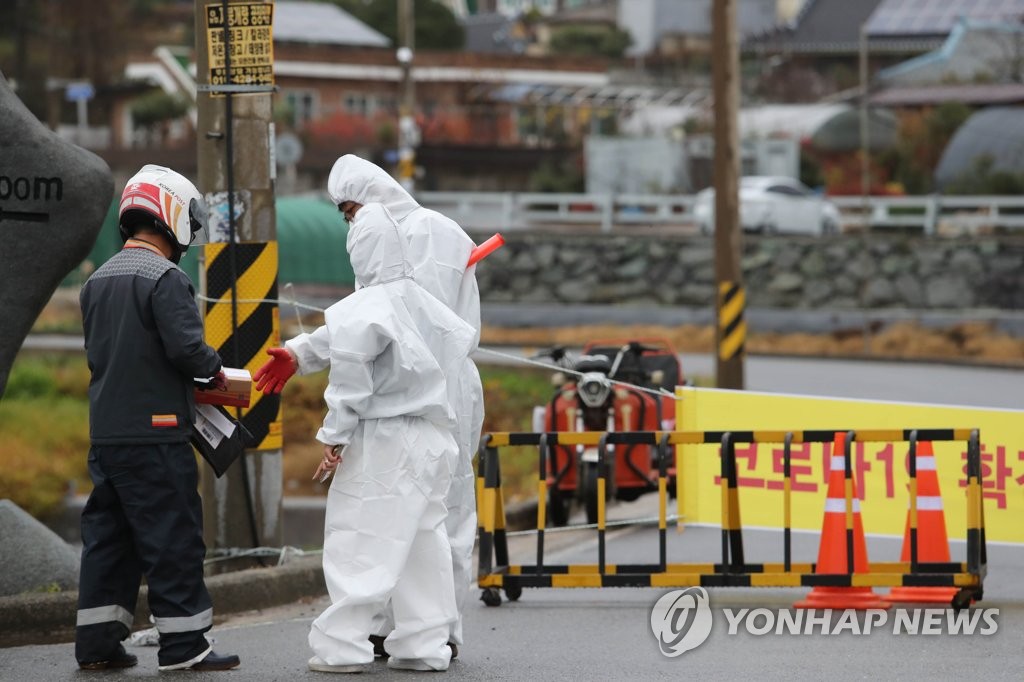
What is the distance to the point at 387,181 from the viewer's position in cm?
747

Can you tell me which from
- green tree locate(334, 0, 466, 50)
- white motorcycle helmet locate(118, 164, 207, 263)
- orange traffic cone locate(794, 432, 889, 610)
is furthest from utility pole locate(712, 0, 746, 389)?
green tree locate(334, 0, 466, 50)

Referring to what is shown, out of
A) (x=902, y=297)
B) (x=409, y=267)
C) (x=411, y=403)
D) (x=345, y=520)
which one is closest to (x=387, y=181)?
(x=409, y=267)

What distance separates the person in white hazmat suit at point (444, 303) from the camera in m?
7.30

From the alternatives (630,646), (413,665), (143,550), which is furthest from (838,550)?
(143,550)

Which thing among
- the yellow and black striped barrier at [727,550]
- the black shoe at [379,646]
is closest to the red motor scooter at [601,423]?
the yellow and black striped barrier at [727,550]

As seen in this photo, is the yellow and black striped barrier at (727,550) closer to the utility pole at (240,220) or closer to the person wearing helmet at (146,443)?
the utility pole at (240,220)

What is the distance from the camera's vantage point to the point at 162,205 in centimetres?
707

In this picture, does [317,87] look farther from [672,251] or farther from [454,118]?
[672,251]

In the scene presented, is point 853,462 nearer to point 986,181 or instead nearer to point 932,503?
point 932,503

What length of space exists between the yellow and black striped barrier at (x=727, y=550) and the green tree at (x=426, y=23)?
177 ft

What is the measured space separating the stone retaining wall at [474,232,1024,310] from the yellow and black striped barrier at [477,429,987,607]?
79.9 ft

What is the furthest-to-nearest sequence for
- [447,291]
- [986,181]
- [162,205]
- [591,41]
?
[591,41] < [986,181] < [447,291] < [162,205]

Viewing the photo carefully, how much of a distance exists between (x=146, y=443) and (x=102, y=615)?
2.50 feet

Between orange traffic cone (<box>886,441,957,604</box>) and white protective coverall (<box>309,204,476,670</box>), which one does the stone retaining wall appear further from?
white protective coverall (<box>309,204,476,670</box>)
